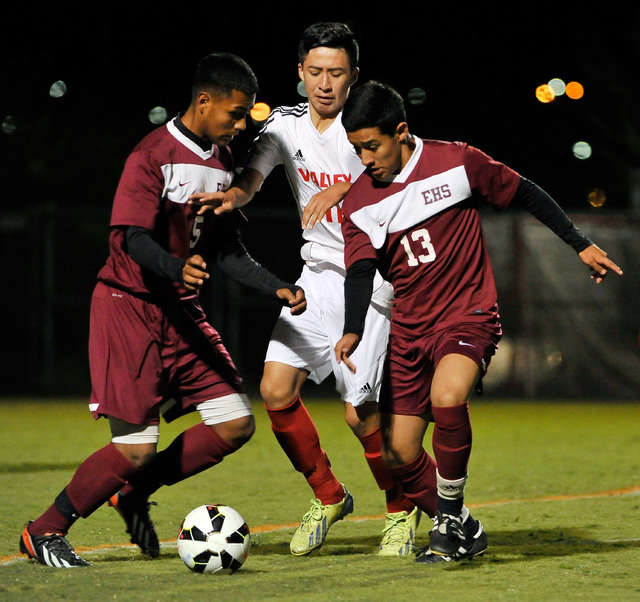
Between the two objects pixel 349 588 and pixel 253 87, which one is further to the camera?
pixel 253 87

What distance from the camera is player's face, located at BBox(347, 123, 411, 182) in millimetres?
4828

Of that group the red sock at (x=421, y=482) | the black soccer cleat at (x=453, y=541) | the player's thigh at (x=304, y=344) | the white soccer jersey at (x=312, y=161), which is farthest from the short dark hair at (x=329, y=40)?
the black soccer cleat at (x=453, y=541)

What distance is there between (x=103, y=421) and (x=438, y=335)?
25.7 feet

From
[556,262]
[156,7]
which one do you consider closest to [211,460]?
[556,262]

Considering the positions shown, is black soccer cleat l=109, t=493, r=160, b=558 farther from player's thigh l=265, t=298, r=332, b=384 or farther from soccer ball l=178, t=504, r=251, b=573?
player's thigh l=265, t=298, r=332, b=384

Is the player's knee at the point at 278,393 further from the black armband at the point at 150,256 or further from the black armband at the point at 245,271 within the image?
the black armband at the point at 150,256

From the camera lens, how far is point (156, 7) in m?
22.2

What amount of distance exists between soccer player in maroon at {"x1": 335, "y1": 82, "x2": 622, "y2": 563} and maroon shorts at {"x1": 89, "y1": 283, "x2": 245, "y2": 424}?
0.68m

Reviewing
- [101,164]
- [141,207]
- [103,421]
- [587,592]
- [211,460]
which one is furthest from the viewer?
[101,164]

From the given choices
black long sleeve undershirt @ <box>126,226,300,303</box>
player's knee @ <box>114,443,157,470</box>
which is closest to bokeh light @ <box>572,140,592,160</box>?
black long sleeve undershirt @ <box>126,226,300,303</box>

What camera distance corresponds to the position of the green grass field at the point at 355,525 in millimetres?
4199

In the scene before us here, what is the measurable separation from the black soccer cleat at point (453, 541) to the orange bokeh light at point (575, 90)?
19036 mm

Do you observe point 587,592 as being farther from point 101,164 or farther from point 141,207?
point 101,164

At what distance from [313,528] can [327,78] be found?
214cm
